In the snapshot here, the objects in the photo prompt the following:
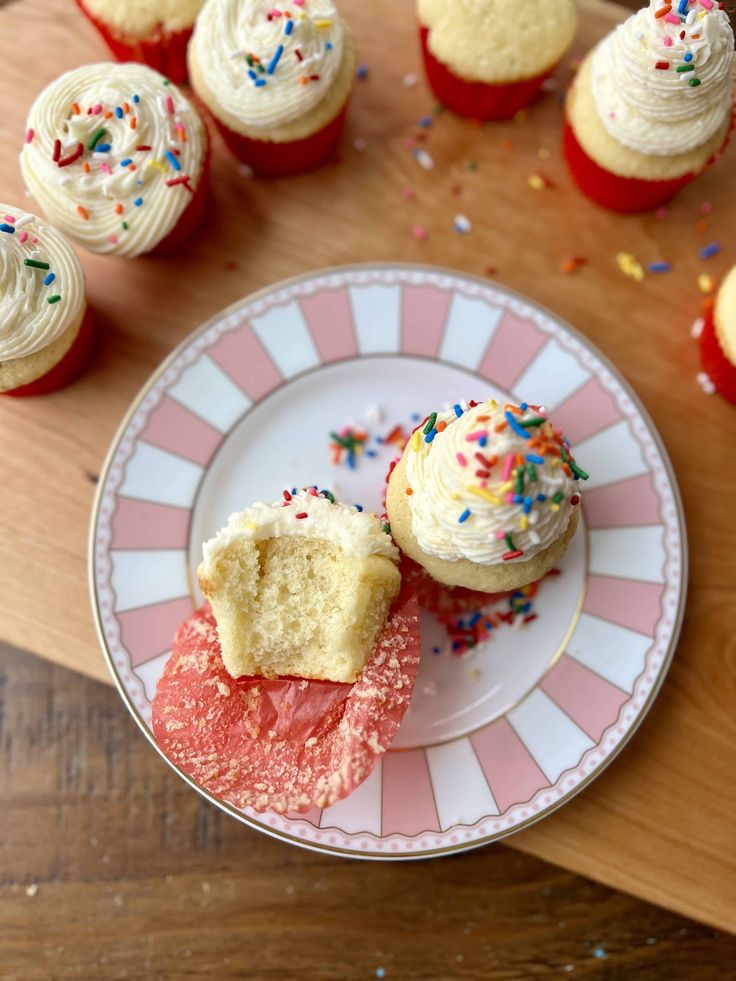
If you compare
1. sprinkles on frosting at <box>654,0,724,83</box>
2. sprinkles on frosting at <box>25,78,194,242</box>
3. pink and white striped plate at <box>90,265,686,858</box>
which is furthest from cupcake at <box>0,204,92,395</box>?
sprinkles on frosting at <box>654,0,724,83</box>

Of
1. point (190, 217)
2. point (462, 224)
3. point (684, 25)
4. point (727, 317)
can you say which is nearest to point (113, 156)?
point (190, 217)

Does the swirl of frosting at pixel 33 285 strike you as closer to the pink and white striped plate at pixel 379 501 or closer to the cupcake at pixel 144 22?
the pink and white striped plate at pixel 379 501

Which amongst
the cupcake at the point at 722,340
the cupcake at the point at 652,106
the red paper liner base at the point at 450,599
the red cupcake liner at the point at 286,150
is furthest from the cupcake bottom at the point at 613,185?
the red paper liner base at the point at 450,599

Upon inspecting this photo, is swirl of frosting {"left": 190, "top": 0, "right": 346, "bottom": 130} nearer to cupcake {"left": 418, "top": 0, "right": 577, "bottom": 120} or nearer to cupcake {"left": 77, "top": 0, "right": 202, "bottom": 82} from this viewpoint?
cupcake {"left": 77, "top": 0, "right": 202, "bottom": 82}

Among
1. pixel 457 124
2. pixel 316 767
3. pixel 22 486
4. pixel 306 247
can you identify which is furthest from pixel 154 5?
pixel 316 767

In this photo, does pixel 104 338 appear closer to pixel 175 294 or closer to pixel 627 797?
pixel 175 294

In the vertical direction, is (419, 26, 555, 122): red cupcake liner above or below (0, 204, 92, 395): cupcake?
above
